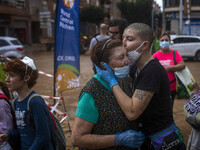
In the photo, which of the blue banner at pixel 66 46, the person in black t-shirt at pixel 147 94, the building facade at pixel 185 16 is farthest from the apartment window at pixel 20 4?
the person in black t-shirt at pixel 147 94

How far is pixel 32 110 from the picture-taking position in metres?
2.15

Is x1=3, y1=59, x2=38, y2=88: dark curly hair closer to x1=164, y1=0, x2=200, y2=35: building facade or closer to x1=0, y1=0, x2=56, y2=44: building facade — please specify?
x1=0, y1=0, x2=56, y2=44: building facade

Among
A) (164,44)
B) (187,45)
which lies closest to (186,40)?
(187,45)

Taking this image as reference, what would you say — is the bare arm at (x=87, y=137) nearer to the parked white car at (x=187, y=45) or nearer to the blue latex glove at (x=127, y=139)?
the blue latex glove at (x=127, y=139)

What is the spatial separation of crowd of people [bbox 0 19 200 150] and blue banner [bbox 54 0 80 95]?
6.30ft

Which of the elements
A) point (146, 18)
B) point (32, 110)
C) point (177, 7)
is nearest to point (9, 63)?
point (32, 110)

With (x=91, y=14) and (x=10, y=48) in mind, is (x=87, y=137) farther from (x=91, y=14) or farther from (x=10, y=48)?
(x=91, y=14)

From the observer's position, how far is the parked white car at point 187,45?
16.0 meters

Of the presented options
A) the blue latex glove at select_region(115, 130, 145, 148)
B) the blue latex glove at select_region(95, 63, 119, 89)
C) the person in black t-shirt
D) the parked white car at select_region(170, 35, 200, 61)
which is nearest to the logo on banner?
the person in black t-shirt

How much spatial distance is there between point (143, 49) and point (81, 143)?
91 centimetres

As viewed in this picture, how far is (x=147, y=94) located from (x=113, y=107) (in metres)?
0.27

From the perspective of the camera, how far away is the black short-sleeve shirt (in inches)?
73.9

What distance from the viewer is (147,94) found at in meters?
1.84

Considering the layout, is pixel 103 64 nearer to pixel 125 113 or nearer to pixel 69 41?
pixel 125 113
